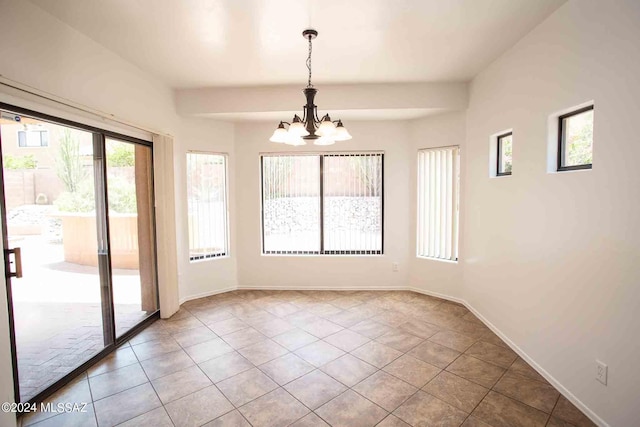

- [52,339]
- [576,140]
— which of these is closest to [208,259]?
[52,339]

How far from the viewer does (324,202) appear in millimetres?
4902

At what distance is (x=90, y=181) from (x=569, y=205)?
12.9 feet

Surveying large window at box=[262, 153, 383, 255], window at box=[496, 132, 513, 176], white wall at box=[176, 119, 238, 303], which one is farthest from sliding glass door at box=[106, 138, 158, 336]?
window at box=[496, 132, 513, 176]

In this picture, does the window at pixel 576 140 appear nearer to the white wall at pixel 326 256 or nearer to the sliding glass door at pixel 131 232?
the white wall at pixel 326 256

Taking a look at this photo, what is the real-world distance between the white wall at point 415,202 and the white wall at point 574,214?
2.24 feet

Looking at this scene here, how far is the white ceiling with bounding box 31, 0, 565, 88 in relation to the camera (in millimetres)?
2320

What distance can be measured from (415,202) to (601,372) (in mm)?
2932

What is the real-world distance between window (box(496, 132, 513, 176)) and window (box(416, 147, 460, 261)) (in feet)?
2.34

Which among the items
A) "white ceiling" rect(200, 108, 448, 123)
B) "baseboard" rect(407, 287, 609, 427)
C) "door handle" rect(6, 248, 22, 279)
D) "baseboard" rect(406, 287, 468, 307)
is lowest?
"baseboard" rect(407, 287, 609, 427)

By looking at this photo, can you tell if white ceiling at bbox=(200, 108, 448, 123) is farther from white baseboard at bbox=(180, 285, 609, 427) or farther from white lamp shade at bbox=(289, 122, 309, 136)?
white baseboard at bbox=(180, 285, 609, 427)

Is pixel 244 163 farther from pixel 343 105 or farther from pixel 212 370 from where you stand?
pixel 212 370

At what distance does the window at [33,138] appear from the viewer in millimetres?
2250

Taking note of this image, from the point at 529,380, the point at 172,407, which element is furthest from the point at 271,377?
A: the point at 529,380

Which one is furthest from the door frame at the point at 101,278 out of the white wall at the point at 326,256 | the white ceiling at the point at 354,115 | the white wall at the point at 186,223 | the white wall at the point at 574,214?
the white wall at the point at 574,214
